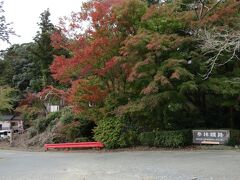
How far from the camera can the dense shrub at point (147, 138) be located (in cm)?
2119

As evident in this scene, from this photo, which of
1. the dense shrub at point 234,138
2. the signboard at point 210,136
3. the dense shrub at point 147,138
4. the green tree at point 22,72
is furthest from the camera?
the green tree at point 22,72

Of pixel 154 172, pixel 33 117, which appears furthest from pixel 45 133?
pixel 154 172

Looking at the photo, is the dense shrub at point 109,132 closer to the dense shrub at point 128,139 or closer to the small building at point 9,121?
the dense shrub at point 128,139

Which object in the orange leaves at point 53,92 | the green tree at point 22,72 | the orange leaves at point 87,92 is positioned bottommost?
the orange leaves at point 87,92

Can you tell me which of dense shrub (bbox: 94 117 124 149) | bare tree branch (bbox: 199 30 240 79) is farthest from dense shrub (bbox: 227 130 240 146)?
dense shrub (bbox: 94 117 124 149)

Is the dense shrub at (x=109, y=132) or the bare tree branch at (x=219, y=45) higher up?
the bare tree branch at (x=219, y=45)

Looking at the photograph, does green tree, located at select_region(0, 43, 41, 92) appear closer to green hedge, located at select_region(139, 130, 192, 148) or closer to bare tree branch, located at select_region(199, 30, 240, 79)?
green hedge, located at select_region(139, 130, 192, 148)

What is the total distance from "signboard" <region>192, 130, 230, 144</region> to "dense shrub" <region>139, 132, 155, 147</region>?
233 centimetres

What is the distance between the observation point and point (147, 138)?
70.0 ft

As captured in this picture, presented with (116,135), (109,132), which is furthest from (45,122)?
(116,135)

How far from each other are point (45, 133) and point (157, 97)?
42.1ft

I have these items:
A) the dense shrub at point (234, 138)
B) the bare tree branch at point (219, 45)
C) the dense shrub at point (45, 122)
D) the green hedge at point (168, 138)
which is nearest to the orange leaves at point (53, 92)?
the dense shrub at point (45, 122)

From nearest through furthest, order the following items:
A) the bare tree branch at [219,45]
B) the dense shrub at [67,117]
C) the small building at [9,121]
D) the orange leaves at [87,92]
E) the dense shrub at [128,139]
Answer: the bare tree branch at [219,45] → the dense shrub at [128,139] → the orange leaves at [87,92] → the dense shrub at [67,117] → the small building at [9,121]

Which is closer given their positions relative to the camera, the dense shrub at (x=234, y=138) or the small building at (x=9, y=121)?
the dense shrub at (x=234, y=138)
